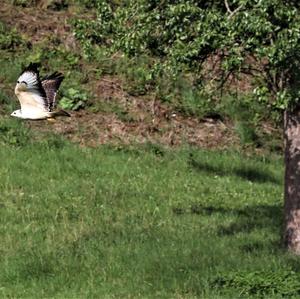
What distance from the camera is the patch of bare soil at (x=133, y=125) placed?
67.0 feet

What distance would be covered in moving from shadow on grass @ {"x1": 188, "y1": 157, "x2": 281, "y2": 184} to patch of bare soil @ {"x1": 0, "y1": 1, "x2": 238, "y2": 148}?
157 centimetres

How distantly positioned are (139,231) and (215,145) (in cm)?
720

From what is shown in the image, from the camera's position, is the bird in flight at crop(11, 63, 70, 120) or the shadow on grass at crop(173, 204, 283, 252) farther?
the shadow on grass at crop(173, 204, 283, 252)

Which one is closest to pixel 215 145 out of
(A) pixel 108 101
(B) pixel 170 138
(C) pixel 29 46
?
(B) pixel 170 138

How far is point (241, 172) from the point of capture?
19.2 m

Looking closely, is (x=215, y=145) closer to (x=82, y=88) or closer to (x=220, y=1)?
(x=82, y=88)

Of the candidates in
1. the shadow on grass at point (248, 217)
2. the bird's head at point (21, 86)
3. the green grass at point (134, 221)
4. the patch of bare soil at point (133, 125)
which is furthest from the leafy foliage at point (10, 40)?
the bird's head at point (21, 86)

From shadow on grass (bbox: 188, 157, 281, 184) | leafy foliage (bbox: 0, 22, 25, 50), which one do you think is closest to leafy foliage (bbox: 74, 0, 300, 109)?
shadow on grass (bbox: 188, 157, 281, 184)

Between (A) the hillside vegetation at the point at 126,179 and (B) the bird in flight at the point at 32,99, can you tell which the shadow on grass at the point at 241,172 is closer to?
(A) the hillside vegetation at the point at 126,179

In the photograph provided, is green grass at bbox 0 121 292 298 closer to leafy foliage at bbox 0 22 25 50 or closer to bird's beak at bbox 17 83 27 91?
bird's beak at bbox 17 83 27 91

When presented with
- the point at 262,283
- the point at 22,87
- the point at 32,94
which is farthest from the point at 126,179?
the point at 262,283

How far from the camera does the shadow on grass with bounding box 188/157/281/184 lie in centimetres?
1893

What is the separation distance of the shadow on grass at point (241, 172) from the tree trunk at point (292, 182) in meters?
5.45

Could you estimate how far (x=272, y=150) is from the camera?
21.3 metres
